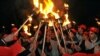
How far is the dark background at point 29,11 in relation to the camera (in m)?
11.3

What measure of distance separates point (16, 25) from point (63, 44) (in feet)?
10.6

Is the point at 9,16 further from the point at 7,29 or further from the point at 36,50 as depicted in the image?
the point at 36,50

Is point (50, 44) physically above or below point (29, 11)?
below

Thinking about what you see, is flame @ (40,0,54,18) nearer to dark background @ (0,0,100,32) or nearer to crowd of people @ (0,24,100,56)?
crowd of people @ (0,24,100,56)

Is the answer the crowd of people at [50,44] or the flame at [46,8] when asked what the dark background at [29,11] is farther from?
the crowd of people at [50,44]

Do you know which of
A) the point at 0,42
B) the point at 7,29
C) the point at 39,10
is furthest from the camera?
the point at 7,29

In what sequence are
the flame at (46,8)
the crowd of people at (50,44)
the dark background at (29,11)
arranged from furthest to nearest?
1. the dark background at (29,11)
2. the flame at (46,8)
3. the crowd of people at (50,44)

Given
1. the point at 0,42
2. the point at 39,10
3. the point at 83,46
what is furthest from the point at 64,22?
the point at 0,42

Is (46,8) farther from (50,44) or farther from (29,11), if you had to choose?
(29,11)

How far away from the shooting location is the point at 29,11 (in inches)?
451

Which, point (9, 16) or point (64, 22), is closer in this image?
point (64, 22)

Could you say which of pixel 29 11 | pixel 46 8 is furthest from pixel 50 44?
pixel 29 11

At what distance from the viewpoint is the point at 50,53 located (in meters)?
7.99

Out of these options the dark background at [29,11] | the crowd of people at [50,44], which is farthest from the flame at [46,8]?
the dark background at [29,11]
